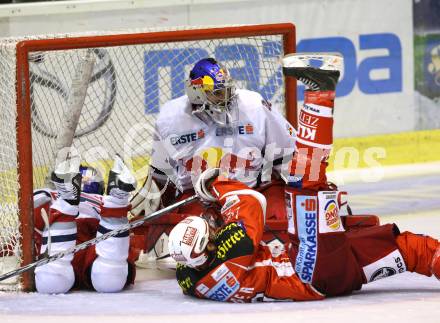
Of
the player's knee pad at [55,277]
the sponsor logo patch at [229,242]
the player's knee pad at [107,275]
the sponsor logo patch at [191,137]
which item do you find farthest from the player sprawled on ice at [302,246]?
the sponsor logo patch at [191,137]

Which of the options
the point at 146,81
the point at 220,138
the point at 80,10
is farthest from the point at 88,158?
the point at 80,10

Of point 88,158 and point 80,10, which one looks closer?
point 88,158

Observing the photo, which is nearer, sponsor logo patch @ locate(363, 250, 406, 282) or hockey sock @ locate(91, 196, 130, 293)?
sponsor logo patch @ locate(363, 250, 406, 282)

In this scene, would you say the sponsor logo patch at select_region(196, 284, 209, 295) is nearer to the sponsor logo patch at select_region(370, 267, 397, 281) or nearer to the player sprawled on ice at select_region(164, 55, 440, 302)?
the player sprawled on ice at select_region(164, 55, 440, 302)

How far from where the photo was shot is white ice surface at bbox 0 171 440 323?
369cm

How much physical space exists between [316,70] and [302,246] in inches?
23.2

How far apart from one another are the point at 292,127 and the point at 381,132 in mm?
2630

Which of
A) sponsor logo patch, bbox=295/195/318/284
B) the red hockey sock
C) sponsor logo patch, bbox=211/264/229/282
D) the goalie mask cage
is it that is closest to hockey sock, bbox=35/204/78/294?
the goalie mask cage

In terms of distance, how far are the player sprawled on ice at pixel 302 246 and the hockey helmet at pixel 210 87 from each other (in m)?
0.56

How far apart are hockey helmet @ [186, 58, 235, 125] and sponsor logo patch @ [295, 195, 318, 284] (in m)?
0.81

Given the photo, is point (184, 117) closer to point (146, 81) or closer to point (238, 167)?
point (238, 167)

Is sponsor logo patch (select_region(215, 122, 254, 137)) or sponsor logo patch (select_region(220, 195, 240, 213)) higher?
sponsor logo patch (select_region(215, 122, 254, 137))

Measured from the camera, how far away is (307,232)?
386 centimetres

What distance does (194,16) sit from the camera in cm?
685
